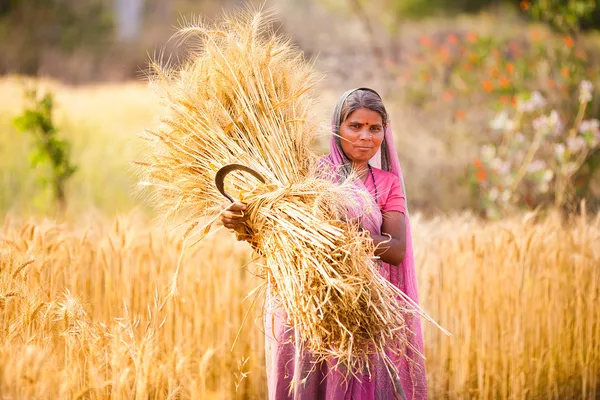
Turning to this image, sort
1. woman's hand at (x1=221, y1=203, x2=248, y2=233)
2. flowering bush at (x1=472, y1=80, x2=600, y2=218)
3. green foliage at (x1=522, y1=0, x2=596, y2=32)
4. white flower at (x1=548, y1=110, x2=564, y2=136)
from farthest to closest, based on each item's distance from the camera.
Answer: green foliage at (x1=522, y1=0, x2=596, y2=32)
flowering bush at (x1=472, y1=80, x2=600, y2=218)
white flower at (x1=548, y1=110, x2=564, y2=136)
woman's hand at (x1=221, y1=203, x2=248, y2=233)

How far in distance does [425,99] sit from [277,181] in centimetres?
860

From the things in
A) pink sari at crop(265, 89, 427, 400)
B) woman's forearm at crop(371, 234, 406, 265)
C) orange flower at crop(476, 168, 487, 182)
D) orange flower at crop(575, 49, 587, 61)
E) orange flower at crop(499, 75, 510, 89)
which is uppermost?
orange flower at crop(575, 49, 587, 61)

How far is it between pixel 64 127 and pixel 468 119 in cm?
513

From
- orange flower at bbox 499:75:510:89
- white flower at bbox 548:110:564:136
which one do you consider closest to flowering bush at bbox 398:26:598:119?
orange flower at bbox 499:75:510:89

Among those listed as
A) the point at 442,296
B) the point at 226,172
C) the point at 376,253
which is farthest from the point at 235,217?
the point at 442,296

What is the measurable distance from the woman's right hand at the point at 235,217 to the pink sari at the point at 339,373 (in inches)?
10.2

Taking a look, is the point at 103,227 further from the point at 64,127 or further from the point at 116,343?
the point at 64,127

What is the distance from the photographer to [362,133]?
8.36ft

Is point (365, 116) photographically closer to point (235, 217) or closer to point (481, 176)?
point (235, 217)

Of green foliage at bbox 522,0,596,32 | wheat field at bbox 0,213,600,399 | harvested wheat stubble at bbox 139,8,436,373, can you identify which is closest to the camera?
harvested wheat stubble at bbox 139,8,436,373

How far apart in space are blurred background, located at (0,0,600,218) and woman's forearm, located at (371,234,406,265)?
547mm

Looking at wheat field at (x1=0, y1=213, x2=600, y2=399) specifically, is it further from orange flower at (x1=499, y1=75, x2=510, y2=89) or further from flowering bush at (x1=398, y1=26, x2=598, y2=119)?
orange flower at (x1=499, y1=75, x2=510, y2=89)

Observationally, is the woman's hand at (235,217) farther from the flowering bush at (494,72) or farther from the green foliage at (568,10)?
the green foliage at (568,10)

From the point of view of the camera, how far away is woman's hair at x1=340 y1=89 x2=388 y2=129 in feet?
8.39
